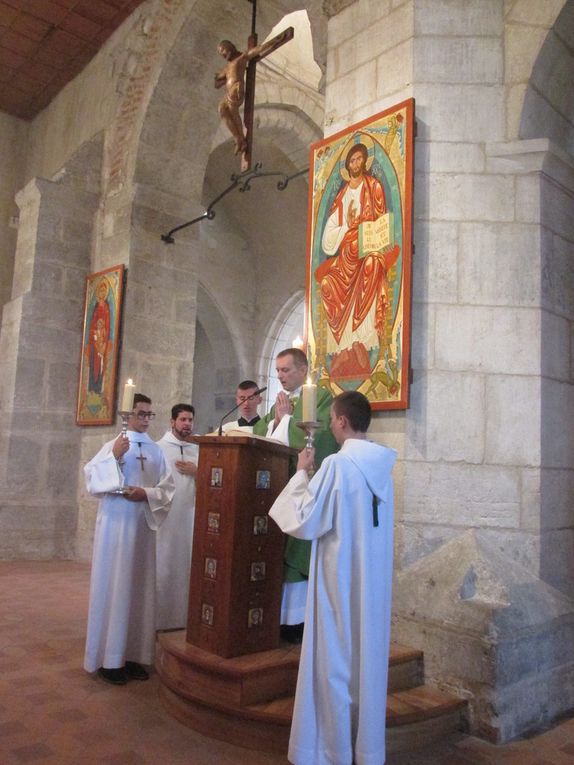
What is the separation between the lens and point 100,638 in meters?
3.69

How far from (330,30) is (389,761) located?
4.37 meters

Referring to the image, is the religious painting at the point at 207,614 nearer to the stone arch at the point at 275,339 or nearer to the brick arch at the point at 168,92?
the brick arch at the point at 168,92

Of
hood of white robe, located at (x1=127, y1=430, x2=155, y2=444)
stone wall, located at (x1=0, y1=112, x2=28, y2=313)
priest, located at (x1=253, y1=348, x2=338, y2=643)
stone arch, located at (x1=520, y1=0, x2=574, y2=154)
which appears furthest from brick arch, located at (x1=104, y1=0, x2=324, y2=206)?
priest, located at (x1=253, y1=348, x2=338, y2=643)

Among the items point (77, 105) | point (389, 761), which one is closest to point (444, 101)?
point (389, 761)

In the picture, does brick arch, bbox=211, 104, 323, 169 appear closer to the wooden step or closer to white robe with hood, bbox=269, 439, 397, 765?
white robe with hood, bbox=269, 439, 397, 765

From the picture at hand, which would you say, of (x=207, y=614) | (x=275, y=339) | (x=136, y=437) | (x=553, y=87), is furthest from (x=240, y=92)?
(x=275, y=339)

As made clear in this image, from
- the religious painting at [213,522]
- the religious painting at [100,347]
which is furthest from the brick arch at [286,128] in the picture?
the religious painting at [213,522]

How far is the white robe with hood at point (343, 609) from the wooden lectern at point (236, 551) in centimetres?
47

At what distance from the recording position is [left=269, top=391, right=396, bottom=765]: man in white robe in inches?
101

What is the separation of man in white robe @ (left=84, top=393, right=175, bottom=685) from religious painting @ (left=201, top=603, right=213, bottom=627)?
72 cm

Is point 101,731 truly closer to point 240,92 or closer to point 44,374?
point 240,92

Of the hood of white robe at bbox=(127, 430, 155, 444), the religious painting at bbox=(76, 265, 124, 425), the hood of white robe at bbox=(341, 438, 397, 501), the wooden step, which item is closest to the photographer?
the hood of white robe at bbox=(341, 438, 397, 501)

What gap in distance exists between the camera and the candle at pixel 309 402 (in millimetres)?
2770

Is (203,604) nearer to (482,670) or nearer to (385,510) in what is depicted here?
(385,510)
